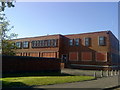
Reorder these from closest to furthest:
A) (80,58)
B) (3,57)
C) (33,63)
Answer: (3,57), (33,63), (80,58)

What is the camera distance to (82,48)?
128 feet

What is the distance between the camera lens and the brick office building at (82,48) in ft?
117

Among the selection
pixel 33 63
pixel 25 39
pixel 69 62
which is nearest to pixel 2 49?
pixel 33 63

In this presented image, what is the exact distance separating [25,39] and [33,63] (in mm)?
28966

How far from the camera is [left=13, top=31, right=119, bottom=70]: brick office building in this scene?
35.7 m

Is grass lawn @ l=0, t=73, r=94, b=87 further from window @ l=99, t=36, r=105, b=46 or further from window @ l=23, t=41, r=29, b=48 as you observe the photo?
window @ l=23, t=41, r=29, b=48

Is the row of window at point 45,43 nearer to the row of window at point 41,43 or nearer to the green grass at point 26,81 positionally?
the row of window at point 41,43

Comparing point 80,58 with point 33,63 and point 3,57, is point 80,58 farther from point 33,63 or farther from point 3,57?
point 3,57

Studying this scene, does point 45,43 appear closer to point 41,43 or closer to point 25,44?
point 41,43

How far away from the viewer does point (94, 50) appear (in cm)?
3703

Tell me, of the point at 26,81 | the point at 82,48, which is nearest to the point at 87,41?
the point at 82,48

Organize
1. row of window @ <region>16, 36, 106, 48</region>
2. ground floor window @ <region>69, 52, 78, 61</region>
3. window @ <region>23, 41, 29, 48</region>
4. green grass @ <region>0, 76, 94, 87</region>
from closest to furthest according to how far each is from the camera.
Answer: green grass @ <region>0, 76, 94, 87</region> → row of window @ <region>16, 36, 106, 48</region> → ground floor window @ <region>69, 52, 78, 61</region> → window @ <region>23, 41, 29, 48</region>

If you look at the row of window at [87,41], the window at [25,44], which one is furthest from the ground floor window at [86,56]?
the window at [25,44]

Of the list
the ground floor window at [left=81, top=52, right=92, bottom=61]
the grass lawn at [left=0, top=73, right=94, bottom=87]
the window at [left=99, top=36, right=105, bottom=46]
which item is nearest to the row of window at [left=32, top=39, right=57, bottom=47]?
the ground floor window at [left=81, top=52, right=92, bottom=61]
